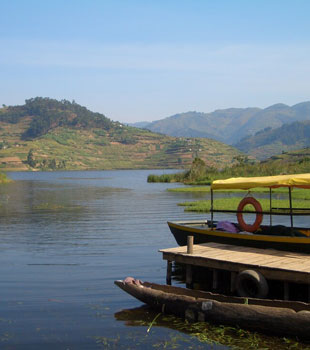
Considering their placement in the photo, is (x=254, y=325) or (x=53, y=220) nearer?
(x=254, y=325)

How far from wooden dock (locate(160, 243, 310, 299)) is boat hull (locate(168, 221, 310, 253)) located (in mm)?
259

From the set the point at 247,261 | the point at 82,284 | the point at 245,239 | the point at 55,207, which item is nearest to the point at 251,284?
the point at 247,261

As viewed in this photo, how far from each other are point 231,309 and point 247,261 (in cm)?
264

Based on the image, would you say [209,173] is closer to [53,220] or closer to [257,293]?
[53,220]

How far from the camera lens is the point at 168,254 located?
679 inches

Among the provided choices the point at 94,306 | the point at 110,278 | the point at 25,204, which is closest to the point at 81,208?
the point at 25,204

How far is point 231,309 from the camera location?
13.2 metres

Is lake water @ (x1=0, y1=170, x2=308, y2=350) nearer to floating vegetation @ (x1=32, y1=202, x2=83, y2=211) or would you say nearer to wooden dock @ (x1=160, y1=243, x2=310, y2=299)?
wooden dock @ (x1=160, y1=243, x2=310, y2=299)

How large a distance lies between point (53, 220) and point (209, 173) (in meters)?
53.4

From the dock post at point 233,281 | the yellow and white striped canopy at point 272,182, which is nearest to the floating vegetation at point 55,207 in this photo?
the yellow and white striped canopy at point 272,182

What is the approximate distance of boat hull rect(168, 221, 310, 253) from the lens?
1688 centimetres

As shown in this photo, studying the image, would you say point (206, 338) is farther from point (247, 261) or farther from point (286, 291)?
point (247, 261)

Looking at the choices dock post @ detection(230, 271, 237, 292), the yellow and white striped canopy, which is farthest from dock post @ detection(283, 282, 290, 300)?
the yellow and white striped canopy

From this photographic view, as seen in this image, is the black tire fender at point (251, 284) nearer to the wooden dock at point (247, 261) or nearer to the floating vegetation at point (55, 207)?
the wooden dock at point (247, 261)
